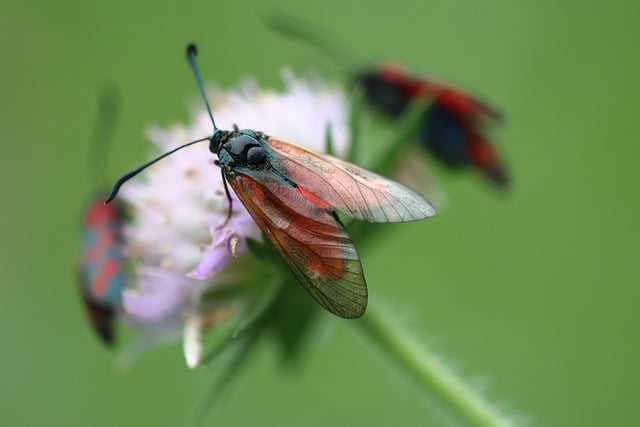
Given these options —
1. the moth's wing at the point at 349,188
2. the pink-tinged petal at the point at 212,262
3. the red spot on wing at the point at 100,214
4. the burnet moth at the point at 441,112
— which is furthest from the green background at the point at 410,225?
the moth's wing at the point at 349,188

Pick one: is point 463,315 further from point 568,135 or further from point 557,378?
point 568,135

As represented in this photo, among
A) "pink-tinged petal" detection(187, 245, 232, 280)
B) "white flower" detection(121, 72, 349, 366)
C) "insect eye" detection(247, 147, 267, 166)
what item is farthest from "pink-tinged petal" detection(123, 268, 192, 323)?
"insect eye" detection(247, 147, 267, 166)

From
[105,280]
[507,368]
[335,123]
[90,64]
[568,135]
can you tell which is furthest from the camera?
[90,64]

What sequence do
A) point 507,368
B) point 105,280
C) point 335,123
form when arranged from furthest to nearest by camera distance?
point 507,368, point 335,123, point 105,280

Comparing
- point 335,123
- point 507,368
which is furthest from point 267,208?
point 507,368

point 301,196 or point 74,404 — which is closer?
point 301,196

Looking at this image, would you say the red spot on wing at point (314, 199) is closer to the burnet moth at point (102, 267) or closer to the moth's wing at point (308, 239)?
the moth's wing at point (308, 239)
